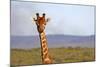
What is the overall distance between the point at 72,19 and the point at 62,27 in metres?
0.20

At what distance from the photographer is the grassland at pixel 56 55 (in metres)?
2.95

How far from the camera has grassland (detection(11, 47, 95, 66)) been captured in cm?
295

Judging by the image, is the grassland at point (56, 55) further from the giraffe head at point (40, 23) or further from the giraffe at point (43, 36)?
the giraffe head at point (40, 23)

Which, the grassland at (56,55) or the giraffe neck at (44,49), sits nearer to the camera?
the grassland at (56,55)

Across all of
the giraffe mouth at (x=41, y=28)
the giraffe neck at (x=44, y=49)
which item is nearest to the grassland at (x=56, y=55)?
the giraffe neck at (x=44, y=49)

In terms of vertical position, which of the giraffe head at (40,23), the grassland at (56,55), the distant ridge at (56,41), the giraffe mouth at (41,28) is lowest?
the grassland at (56,55)

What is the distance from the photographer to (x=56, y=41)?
316 centimetres

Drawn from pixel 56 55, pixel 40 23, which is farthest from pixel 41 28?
pixel 56 55

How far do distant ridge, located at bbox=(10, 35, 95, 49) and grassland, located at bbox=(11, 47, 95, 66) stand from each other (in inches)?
2.3

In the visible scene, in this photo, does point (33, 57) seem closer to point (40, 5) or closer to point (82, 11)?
point (40, 5)

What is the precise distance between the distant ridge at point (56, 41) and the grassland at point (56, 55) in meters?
0.06

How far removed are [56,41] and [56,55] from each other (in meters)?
0.19

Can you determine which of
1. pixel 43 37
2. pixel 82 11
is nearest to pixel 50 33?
pixel 43 37

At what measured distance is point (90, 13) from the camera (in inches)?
133
